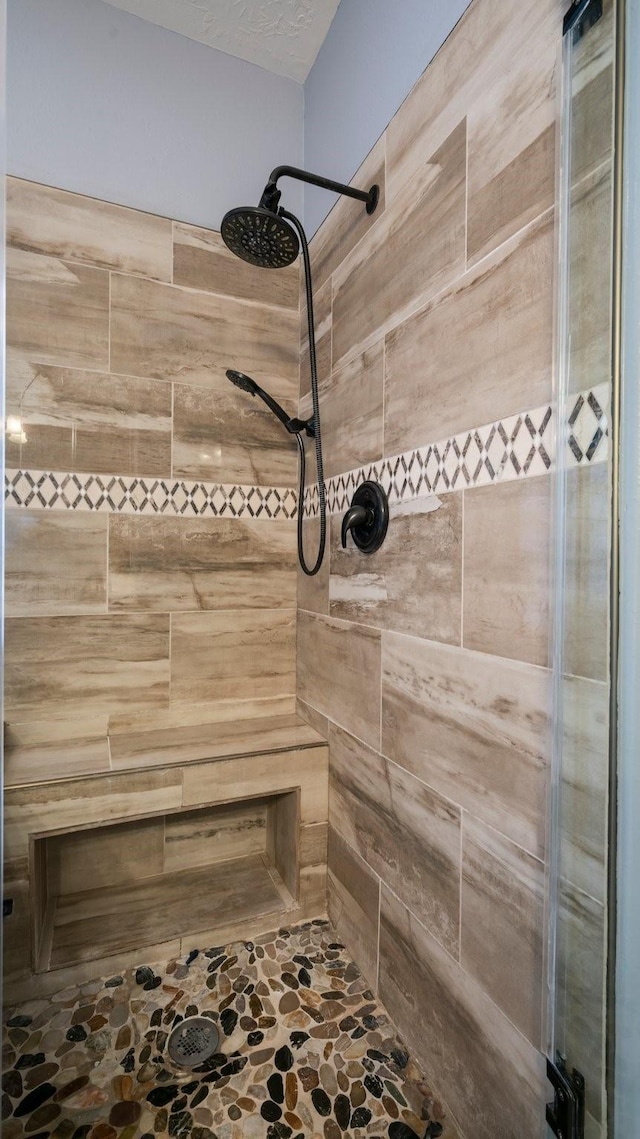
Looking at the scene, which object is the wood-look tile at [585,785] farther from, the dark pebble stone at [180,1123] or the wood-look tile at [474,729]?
the dark pebble stone at [180,1123]

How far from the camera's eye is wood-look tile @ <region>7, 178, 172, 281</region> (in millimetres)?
1424

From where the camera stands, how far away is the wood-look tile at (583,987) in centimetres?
59

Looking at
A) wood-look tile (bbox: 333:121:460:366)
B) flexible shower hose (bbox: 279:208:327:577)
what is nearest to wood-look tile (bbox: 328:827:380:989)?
flexible shower hose (bbox: 279:208:327:577)

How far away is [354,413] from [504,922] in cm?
114

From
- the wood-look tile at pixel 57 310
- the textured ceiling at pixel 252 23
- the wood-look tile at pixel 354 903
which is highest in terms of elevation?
the textured ceiling at pixel 252 23

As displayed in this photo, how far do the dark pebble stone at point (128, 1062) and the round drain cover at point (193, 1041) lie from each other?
7 cm

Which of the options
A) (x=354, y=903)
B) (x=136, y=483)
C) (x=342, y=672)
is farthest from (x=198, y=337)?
(x=354, y=903)

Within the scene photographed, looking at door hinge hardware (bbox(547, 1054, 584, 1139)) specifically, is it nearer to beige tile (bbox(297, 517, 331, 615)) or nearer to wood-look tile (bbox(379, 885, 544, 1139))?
wood-look tile (bbox(379, 885, 544, 1139))

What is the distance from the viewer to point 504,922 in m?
0.82

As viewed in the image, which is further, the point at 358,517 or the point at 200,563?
the point at 200,563

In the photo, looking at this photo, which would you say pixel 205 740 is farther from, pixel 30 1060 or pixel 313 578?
pixel 30 1060

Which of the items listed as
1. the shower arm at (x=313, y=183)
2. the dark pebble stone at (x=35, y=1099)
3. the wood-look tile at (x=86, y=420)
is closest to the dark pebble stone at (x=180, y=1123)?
the dark pebble stone at (x=35, y=1099)

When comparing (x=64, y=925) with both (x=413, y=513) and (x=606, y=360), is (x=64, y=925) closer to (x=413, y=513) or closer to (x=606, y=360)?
(x=413, y=513)

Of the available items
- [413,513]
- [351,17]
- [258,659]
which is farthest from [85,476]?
[351,17]
